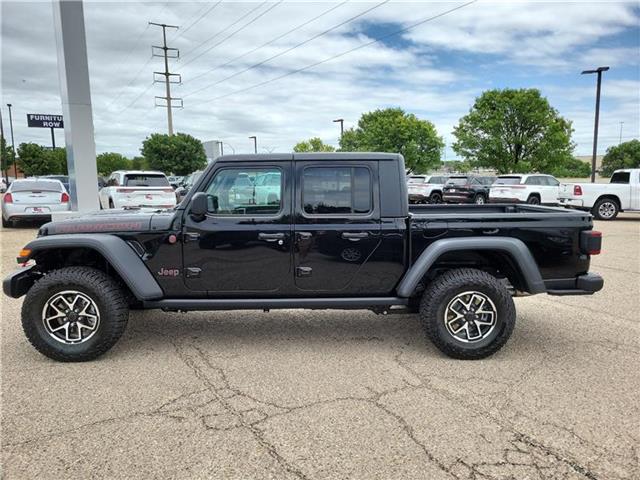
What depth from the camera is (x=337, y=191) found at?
4184 mm

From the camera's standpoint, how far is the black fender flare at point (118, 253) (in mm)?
3938

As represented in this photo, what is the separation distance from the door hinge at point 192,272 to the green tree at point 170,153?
4402 centimetres

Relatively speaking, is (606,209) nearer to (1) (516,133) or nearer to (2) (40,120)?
(1) (516,133)

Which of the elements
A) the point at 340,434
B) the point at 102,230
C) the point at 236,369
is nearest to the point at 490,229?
the point at 340,434

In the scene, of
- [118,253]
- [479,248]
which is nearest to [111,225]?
[118,253]

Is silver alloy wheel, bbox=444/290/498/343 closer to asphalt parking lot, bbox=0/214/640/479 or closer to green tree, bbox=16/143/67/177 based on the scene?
asphalt parking lot, bbox=0/214/640/479

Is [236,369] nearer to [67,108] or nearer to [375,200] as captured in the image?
[375,200]

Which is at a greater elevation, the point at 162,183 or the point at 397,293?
the point at 162,183

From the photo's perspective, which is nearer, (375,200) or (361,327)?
(375,200)

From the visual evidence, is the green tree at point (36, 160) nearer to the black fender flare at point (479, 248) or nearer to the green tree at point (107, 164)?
the green tree at point (107, 164)

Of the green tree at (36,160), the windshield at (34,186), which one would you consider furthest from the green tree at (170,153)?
the windshield at (34,186)

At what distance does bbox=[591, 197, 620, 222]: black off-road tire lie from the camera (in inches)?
615

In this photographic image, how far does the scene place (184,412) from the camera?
10.4 feet

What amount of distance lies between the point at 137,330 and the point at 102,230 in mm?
1298
